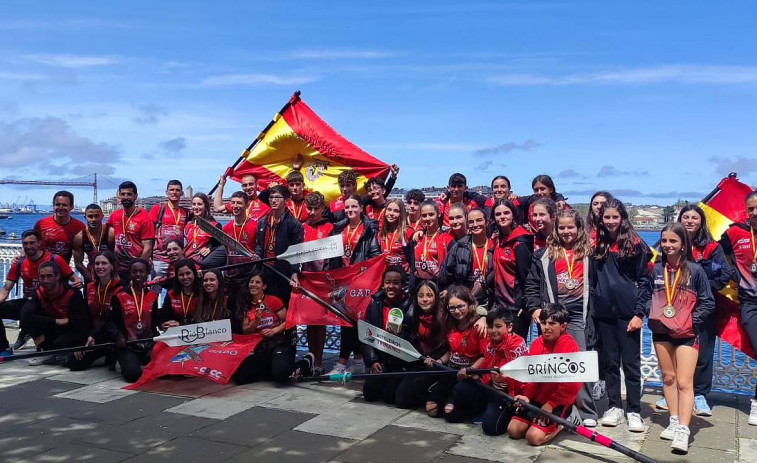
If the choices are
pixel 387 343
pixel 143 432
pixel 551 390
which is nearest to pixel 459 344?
pixel 387 343

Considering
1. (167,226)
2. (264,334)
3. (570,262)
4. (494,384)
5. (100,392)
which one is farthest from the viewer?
(167,226)

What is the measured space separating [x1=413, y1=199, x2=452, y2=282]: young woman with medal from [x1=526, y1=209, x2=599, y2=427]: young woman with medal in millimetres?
1097

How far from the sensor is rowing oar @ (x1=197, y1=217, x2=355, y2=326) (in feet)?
22.5

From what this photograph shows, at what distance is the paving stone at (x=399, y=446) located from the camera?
4996 millimetres

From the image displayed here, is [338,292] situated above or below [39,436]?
above

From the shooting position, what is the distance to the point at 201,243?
26.2 ft

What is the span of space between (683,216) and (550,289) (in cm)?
156

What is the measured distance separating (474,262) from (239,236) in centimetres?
273

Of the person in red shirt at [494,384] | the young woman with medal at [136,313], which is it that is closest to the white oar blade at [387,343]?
the person in red shirt at [494,384]

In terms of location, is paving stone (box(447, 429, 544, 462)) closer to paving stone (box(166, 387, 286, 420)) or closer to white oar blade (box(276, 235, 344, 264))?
paving stone (box(166, 387, 286, 420))

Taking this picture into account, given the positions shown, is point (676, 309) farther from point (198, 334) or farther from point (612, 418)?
point (198, 334)

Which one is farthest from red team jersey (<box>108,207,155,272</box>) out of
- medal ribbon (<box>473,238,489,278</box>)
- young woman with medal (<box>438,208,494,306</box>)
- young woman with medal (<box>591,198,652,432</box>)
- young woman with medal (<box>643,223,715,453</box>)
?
young woman with medal (<box>643,223,715,453</box>)

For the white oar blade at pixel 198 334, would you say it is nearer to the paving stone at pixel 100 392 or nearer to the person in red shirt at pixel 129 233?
the paving stone at pixel 100 392

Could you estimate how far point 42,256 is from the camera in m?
8.08
